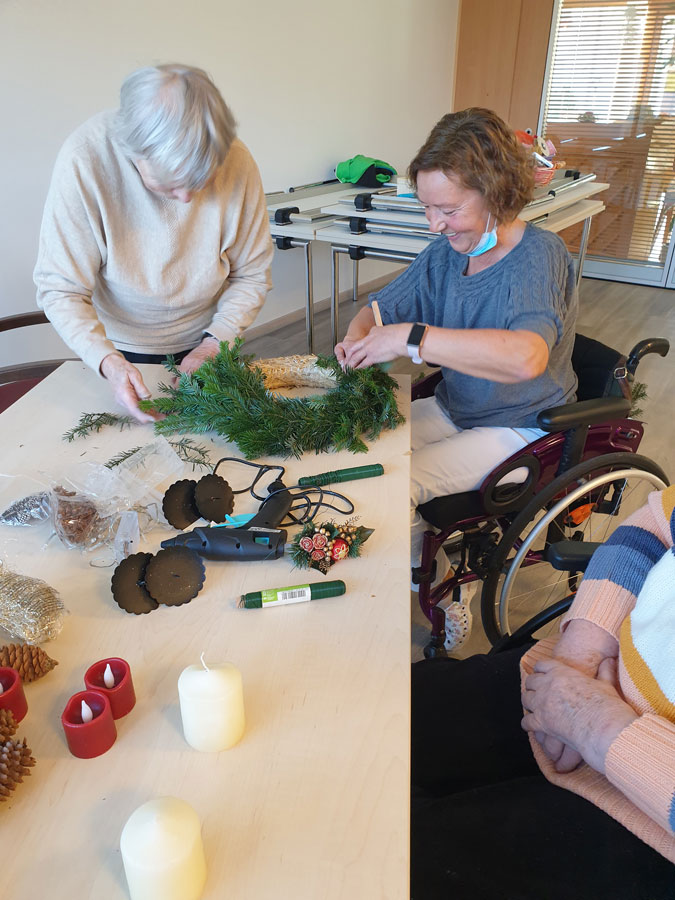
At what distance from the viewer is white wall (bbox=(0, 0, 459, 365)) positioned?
2.76 m

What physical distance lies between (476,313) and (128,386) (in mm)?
887

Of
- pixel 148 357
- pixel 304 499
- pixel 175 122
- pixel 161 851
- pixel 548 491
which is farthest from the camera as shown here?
pixel 148 357

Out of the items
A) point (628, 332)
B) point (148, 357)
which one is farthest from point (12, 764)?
point (628, 332)

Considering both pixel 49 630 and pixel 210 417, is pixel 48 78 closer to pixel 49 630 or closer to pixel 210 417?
pixel 210 417

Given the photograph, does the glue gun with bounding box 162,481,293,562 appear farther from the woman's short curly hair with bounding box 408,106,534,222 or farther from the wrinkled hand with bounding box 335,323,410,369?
the woman's short curly hair with bounding box 408,106,534,222

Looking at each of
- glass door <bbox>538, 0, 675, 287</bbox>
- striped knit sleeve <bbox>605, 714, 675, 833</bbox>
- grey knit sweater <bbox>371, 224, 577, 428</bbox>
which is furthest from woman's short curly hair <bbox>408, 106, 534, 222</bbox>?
glass door <bbox>538, 0, 675, 287</bbox>

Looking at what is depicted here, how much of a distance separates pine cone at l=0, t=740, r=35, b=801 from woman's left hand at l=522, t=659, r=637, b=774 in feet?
2.35

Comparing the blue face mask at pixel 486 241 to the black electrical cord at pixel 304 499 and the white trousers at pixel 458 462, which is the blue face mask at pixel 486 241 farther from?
the black electrical cord at pixel 304 499

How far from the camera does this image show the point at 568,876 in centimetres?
89

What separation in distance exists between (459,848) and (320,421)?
2.62ft

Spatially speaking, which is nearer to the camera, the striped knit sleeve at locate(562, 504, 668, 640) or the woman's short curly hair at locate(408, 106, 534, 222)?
the striped knit sleeve at locate(562, 504, 668, 640)

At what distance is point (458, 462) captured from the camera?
1738mm

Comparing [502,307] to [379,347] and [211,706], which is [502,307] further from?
[211,706]

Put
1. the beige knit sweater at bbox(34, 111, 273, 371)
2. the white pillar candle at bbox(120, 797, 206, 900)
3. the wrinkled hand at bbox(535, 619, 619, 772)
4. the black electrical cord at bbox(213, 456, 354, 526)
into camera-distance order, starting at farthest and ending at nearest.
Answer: the beige knit sweater at bbox(34, 111, 273, 371), the black electrical cord at bbox(213, 456, 354, 526), the wrinkled hand at bbox(535, 619, 619, 772), the white pillar candle at bbox(120, 797, 206, 900)
